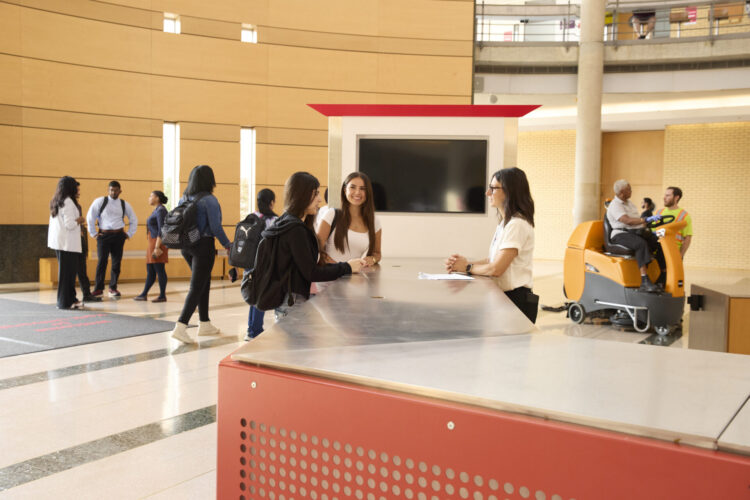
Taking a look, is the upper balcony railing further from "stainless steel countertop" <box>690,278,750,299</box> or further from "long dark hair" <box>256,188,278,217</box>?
"stainless steel countertop" <box>690,278,750,299</box>

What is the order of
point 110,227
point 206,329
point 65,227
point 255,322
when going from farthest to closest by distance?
point 110,227 → point 65,227 → point 206,329 → point 255,322

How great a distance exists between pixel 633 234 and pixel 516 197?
Result: 11.4 ft

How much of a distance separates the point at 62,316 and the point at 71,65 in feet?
14.8

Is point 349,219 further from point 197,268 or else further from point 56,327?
point 56,327

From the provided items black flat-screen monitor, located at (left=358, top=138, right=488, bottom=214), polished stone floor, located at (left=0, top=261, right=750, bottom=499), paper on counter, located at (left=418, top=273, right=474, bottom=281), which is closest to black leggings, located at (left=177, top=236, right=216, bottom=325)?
polished stone floor, located at (left=0, top=261, right=750, bottom=499)

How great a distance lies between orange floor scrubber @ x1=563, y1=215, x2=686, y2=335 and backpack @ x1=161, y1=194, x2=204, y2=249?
13.0ft

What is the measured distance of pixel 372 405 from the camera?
1.12 metres

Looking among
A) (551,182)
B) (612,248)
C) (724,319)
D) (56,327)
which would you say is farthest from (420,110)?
(551,182)

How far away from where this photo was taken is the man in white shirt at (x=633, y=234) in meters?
5.86

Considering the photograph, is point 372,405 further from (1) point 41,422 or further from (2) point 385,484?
(1) point 41,422

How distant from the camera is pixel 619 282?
19.8 feet

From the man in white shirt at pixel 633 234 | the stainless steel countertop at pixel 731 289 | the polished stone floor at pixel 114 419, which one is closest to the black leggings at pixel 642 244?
the man in white shirt at pixel 633 234

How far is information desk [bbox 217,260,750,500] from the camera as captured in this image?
2.97 feet

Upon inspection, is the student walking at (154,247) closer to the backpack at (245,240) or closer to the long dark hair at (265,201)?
→ the long dark hair at (265,201)
